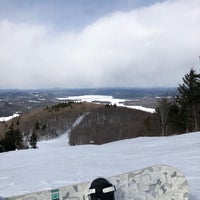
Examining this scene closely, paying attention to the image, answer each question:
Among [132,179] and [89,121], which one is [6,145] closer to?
[132,179]

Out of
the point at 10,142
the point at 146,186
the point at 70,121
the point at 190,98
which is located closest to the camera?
the point at 146,186

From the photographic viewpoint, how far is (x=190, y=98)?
33562mm

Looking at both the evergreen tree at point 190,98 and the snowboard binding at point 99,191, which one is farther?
the evergreen tree at point 190,98

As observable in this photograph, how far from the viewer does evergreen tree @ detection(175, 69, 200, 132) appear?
33469 mm

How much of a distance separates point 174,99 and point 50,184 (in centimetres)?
3078

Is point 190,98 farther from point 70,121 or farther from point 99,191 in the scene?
point 70,121

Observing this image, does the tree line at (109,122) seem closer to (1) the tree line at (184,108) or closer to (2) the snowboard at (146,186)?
(1) the tree line at (184,108)

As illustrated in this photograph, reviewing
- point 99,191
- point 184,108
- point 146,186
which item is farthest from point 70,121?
point 99,191

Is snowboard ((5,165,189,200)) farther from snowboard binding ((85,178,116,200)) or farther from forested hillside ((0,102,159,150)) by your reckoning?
forested hillside ((0,102,159,150))

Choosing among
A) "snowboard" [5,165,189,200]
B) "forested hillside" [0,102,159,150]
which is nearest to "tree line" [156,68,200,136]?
"snowboard" [5,165,189,200]

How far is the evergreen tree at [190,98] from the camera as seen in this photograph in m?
33.5

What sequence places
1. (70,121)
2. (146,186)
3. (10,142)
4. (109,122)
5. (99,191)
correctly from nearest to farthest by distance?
(99,191)
(146,186)
(10,142)
(109,122)
(70,121)

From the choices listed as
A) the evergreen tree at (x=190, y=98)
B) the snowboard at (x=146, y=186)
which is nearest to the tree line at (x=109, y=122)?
the evergreen tree at (x=190, y=98)

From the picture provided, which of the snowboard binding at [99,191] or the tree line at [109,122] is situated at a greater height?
the snowboard binding at [99,191]
